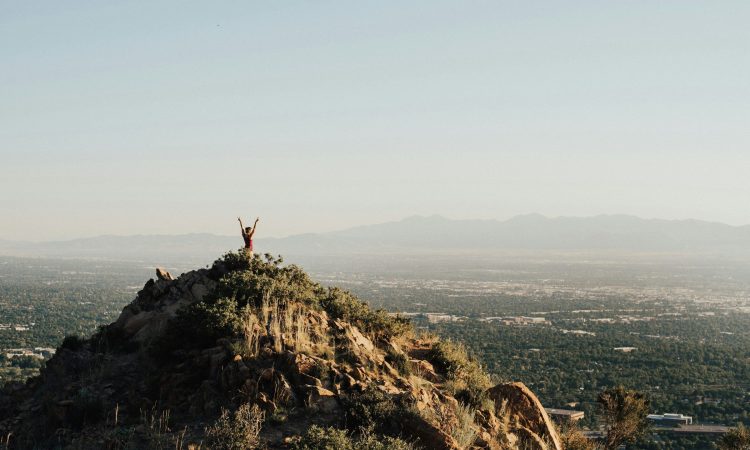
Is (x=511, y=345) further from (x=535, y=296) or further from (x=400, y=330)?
(x=535, y=296)

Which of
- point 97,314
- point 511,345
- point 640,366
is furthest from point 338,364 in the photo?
point 97,314

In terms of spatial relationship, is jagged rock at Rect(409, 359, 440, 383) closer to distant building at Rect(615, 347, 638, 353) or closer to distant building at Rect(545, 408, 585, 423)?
distant building at Rect(545, 408, 585, 423)

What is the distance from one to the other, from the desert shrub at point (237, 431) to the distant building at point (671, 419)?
1435 inches

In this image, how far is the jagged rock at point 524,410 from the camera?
13.1 m

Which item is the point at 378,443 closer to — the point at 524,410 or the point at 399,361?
the point at 399,361

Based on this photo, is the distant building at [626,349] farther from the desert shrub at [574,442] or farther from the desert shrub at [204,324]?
the desert shrub at [204,324]

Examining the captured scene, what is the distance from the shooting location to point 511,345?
70375 mm

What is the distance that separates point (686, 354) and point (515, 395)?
2461 inches

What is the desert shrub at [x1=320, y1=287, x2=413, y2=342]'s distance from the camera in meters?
15.1

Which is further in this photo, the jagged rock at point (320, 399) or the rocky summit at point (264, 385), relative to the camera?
the jagged rock at point (320, 399)

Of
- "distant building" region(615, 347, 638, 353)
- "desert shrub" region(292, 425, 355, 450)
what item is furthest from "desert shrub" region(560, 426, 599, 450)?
"distant building" region(615, 347, 638, 353)

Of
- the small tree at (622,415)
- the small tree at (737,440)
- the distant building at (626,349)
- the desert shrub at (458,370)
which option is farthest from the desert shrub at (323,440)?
the distant building at (626,349)

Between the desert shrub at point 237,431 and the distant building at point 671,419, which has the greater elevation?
the desert shrub at point 237,431

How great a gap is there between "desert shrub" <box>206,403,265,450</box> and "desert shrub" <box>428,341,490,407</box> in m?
4.56
